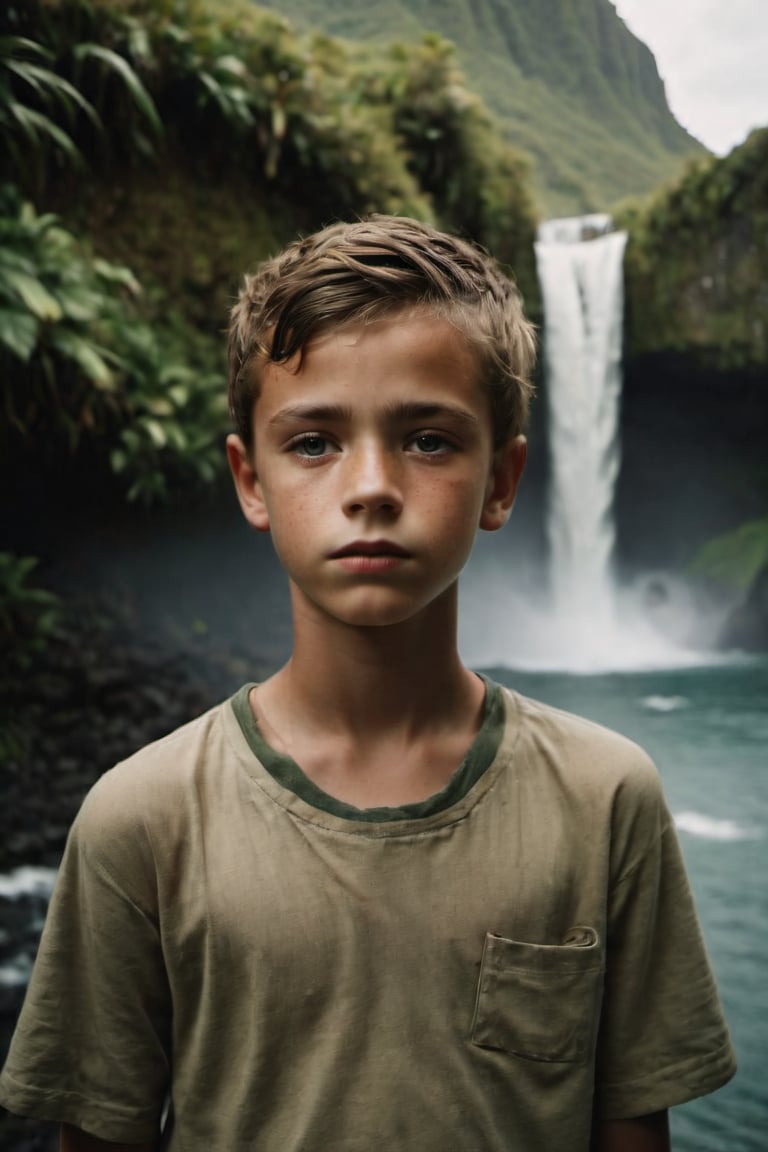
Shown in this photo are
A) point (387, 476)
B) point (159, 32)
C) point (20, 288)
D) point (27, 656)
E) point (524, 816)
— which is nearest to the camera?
point (387, 476)

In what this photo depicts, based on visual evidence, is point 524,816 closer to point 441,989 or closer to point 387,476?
point 441,989

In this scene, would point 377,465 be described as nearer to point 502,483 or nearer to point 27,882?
point 502,483

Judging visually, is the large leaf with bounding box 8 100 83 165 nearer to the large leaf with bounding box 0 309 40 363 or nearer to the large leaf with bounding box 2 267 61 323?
the large leaf with bounding box 2 267 61 323

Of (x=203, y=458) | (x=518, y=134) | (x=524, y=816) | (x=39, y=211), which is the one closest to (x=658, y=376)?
(x=518, y=134)

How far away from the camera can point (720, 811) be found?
15.1ft

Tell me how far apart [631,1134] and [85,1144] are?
66 centimetres

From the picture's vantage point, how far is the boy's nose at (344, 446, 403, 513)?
1035 mm

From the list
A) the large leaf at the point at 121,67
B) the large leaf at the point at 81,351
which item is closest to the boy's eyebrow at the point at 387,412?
the large leaf at the point at 81,351

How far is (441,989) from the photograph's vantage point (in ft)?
3.56

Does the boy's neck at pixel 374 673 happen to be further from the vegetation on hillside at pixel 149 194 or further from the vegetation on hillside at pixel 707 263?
the vegetation on hillside at pixel 707 263

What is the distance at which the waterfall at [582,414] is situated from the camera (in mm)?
9875

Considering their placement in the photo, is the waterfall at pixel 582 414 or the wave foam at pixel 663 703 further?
the waterfall at pixel 582 414

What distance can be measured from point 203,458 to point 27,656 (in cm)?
168

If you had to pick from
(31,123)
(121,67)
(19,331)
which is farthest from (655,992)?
(121,67)
